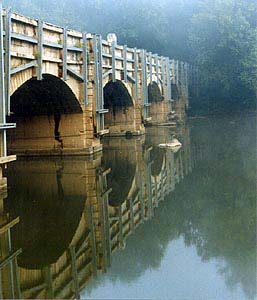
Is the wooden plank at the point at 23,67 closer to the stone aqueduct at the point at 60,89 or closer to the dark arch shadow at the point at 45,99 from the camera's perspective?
the stone aqueduct at the point at 60,89

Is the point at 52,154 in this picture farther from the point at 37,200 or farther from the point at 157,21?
the point at 157,21

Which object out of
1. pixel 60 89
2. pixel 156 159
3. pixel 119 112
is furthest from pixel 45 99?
pixel 119 112

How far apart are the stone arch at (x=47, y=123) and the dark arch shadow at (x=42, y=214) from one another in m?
3.73

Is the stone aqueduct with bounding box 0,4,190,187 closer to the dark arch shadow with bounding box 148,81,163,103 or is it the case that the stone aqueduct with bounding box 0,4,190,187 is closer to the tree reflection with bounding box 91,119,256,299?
the tree reflection with bounding box 91,119,256,299

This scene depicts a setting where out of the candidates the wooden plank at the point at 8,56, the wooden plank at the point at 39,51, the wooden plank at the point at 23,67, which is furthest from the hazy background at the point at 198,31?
the wooden plank at the point at 8,56

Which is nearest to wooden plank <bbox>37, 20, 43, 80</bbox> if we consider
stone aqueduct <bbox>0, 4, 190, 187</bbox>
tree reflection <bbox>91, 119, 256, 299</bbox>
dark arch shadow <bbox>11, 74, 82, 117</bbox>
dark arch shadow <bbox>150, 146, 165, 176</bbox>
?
stone aqueduct <bbox>0, 4, 190, 187</bbox>

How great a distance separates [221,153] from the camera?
68.9 ft

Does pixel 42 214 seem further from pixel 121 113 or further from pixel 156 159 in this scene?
pixel 121 113

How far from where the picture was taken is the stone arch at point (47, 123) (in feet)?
67.6

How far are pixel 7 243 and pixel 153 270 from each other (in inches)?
119

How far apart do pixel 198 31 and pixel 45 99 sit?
1141 inches

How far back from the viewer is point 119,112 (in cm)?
2981

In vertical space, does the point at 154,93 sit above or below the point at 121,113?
above

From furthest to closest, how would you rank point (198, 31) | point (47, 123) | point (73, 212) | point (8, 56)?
point (198, 31) < point (47, 123) < point (8, 56) < point (73, 212)
